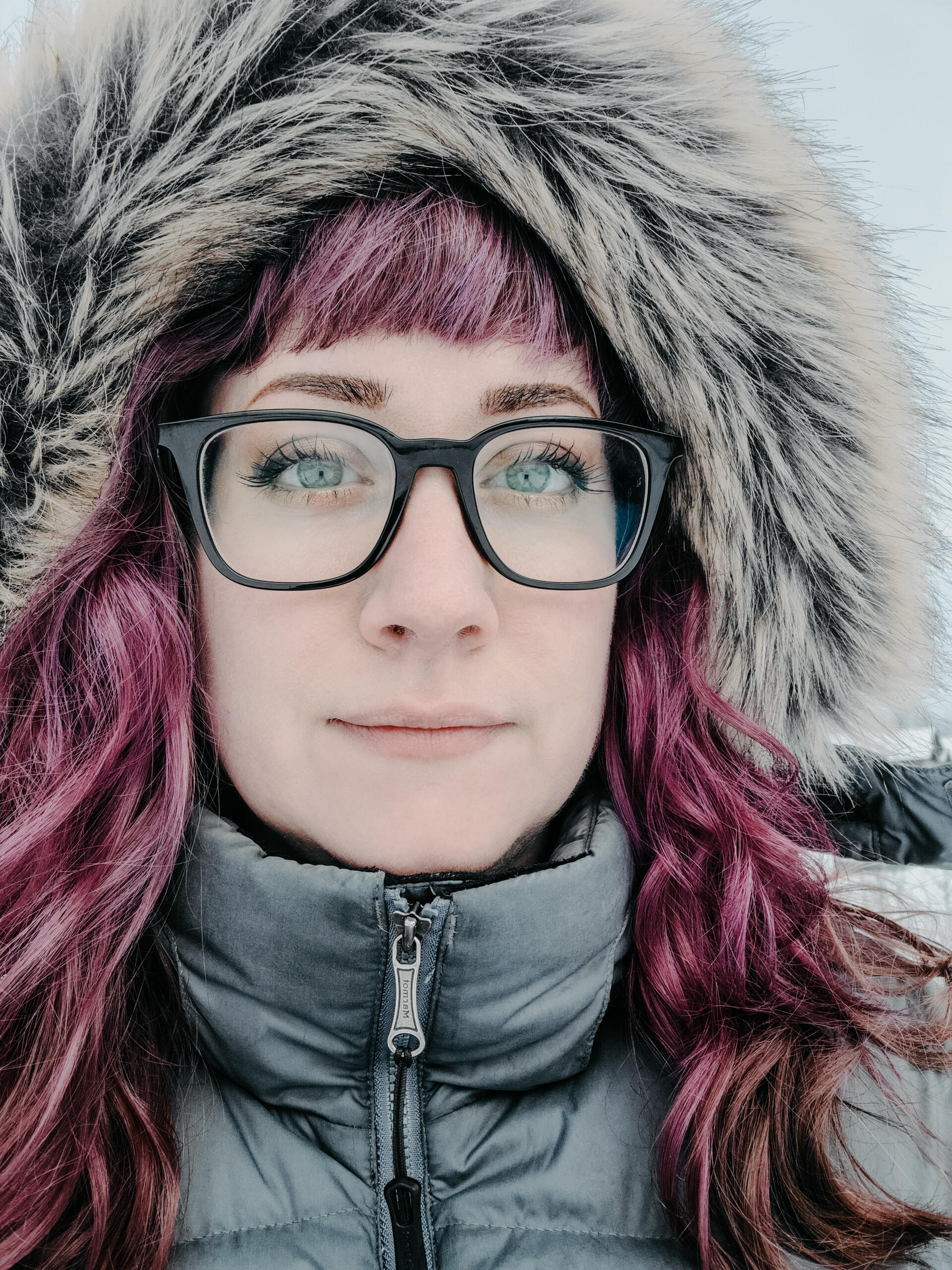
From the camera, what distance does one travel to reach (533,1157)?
1071 mm

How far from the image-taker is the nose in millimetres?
1038

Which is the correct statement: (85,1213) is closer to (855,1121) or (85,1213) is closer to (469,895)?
(469,895)

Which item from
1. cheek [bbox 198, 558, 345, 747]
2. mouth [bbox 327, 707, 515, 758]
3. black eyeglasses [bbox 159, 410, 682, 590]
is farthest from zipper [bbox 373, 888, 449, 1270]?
black eyeglasses [bbox 159, 410, 682, 590]

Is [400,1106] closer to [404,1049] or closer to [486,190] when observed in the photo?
[404,1049]

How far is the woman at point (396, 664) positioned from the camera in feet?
3.41

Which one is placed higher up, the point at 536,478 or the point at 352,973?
the point at 536,478

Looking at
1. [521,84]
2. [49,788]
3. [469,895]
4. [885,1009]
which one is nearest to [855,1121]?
[885,1009]

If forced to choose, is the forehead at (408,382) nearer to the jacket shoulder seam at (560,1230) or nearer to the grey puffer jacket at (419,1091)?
the grey puffer jacket at (419,1091)

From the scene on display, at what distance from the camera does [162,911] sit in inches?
47.8

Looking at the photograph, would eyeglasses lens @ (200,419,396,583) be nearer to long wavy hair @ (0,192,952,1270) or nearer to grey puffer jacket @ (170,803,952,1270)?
long wavy hair @ (0,192,952,1270)

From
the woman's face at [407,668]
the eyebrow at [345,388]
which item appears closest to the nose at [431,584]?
the woman's face at [407,668]

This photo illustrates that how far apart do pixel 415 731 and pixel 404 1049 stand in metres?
0.39

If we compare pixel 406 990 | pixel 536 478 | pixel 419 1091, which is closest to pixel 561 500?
pixel 536 478

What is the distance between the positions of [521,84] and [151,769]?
1.13m
